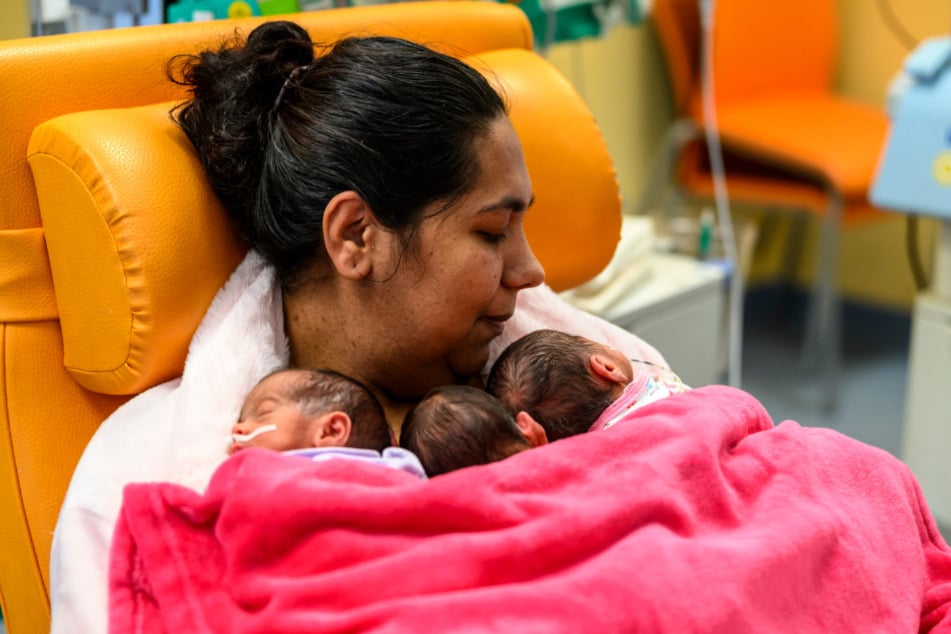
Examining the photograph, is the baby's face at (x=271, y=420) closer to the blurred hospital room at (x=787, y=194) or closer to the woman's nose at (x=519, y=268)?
the woman's nose at (x=519, y=268)

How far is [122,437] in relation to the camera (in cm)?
109

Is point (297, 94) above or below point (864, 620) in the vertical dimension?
above

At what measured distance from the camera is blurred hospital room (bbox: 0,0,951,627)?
2.02 meters

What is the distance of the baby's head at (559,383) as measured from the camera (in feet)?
3.84

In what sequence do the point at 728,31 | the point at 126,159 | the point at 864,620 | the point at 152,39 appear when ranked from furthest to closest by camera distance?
the point at 728,31 → the point at 152,39 → the point at 126,159 → the point at 864,620

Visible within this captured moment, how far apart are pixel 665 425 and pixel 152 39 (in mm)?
715

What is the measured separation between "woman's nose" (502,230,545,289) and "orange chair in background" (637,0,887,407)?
1.72 m

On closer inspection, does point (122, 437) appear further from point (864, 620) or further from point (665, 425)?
point (864, 620)

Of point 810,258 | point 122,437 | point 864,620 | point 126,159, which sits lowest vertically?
point 810,258

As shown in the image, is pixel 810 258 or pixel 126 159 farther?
pixel 810 258

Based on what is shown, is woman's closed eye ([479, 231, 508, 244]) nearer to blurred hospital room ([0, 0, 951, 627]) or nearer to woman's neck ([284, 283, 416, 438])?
woman's neck ([284, 283, 416, 438])

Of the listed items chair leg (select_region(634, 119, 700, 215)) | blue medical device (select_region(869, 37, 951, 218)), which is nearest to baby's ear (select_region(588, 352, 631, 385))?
blue medical device (select_region(869, 37, 951, 218))

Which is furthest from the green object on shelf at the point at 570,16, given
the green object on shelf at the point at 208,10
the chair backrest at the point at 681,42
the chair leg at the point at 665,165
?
the green object on shelf at the point at 208,10

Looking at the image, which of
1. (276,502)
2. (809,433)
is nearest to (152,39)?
(276,502)
